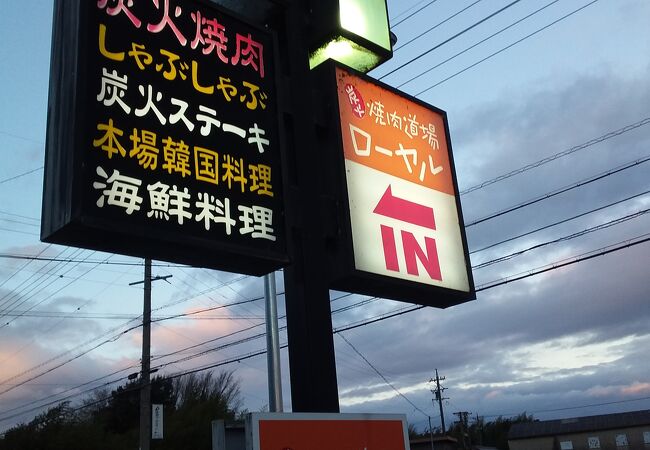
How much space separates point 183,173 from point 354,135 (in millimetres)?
1611

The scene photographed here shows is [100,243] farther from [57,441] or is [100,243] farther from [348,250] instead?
[57,441]

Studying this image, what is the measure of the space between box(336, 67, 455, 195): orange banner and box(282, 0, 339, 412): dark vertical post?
305 mm

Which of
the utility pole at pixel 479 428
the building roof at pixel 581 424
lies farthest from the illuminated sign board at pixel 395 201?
the utility pole at pixel 479 428

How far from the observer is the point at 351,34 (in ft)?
17.7

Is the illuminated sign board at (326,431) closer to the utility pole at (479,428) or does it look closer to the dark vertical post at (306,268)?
the dark vertical post at (306,268)

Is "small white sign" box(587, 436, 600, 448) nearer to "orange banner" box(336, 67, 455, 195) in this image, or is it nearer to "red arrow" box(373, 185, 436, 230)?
"orange banner" box(336, 67, 455, 195)

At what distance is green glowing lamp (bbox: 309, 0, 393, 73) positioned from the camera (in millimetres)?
Result: 5348

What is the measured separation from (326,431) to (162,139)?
187 centimetres

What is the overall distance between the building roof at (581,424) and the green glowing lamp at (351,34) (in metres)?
Answer: 58.2

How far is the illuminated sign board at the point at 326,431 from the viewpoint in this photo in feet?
10.1

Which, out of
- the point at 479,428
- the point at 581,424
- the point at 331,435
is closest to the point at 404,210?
the point at 331,435

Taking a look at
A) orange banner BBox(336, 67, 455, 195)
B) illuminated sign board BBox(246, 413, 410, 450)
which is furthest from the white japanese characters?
illuminated sign board BBox(246, 413, 410, 450)

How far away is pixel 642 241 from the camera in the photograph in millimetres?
14266

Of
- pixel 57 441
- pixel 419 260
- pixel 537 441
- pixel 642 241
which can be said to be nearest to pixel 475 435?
pixel 537 441
